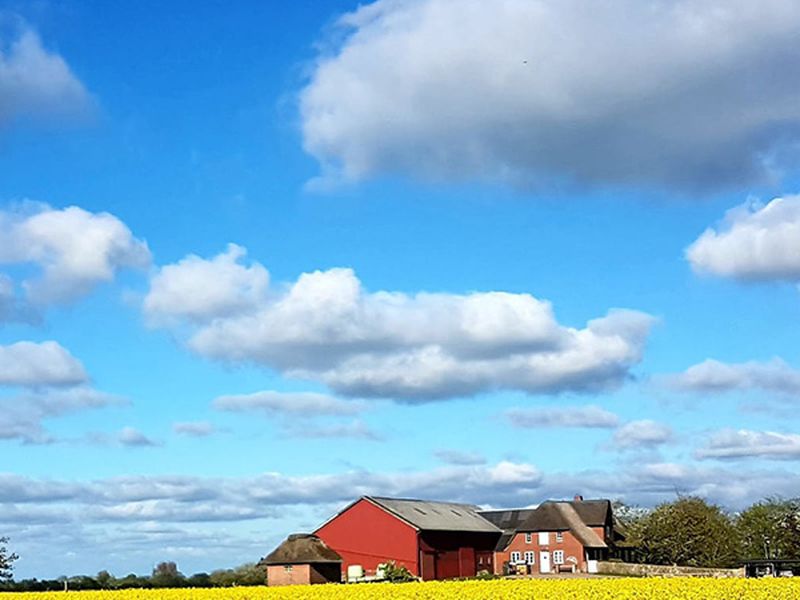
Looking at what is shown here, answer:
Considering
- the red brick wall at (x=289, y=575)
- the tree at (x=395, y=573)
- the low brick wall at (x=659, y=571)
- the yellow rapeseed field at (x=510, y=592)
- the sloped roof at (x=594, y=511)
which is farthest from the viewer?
the sloped roof at (x=594, y=511)

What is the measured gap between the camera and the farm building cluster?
252 feet

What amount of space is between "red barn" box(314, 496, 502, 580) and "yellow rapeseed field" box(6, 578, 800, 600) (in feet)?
138

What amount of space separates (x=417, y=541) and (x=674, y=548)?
79.2 feet

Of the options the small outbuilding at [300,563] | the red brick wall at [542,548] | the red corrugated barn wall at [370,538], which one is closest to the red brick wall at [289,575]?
the small outbuilding at [300,563]

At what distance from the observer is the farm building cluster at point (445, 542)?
76875 millimetres

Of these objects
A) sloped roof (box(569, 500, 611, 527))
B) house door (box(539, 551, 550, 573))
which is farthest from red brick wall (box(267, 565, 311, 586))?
sloped roof (box(569, 500, 611, 527))

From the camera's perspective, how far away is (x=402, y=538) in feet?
264

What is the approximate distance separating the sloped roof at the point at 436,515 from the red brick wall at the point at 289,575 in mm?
9403

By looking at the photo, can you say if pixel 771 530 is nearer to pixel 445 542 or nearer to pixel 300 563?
pixel 445 542

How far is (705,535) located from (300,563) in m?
35.1

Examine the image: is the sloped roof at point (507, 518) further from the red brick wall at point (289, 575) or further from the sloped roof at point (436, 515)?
the red brick wall at point (289, 575)

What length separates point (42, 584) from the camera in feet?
152

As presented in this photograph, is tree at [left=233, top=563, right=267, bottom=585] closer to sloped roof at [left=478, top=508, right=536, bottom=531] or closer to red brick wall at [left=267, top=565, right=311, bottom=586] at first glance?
red brick wall at [left=267, top=565, right=311, bottom=586]

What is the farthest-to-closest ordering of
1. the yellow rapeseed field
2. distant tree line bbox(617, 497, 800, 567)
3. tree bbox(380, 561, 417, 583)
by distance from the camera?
distant tree line bbox(617, 497, 800, 567)
tree bbox(380, 561, 417, 583)
the yellow rapeseed field
